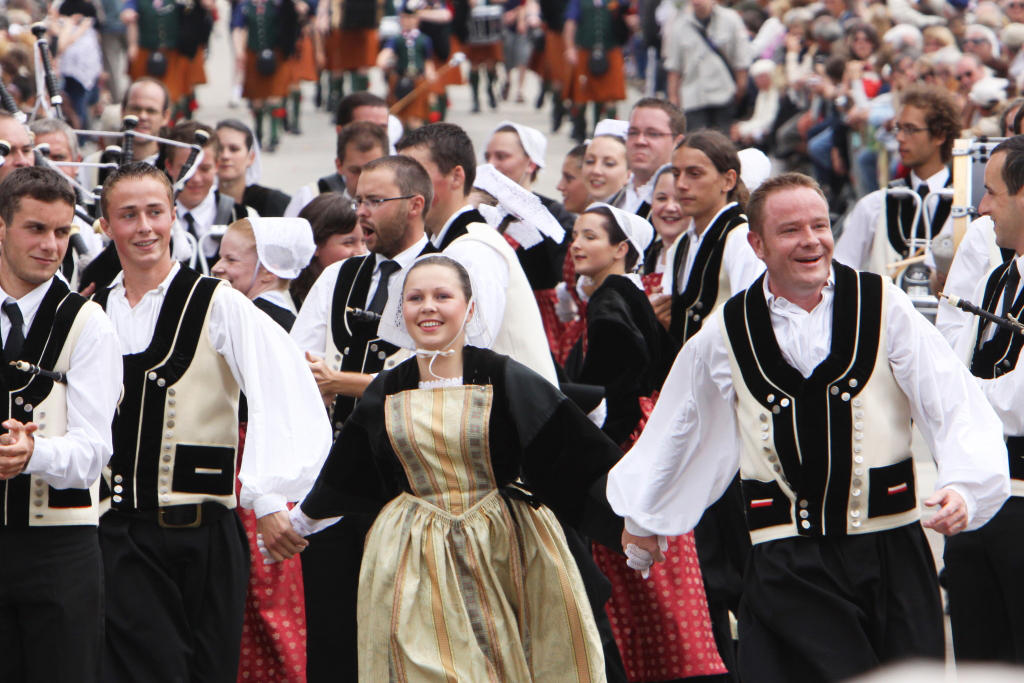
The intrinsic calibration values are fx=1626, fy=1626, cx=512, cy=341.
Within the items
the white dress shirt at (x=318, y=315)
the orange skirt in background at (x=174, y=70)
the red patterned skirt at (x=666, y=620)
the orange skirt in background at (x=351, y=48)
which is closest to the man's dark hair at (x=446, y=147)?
the white dress shirt at (x=318, y=315)

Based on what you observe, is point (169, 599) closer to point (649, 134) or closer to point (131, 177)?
point (131, 177)

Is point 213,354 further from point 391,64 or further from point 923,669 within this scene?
point 391,64

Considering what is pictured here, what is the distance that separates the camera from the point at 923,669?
133 cm

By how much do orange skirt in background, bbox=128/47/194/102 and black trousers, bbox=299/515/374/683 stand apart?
12163 millimetres

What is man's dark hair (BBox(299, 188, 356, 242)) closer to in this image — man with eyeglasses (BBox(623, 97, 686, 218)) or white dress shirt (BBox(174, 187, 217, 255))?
white dress shirt (BBox(174, 187, 217, 255))

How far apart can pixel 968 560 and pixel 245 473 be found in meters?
2.02

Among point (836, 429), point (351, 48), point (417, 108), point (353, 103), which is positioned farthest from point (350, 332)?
point (351, 48)

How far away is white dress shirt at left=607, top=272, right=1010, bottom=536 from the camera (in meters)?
3.86

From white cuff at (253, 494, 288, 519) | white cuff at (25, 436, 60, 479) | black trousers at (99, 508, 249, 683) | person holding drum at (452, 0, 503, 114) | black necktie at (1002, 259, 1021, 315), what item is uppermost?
person holding drum at (452, 0, 503, 114)

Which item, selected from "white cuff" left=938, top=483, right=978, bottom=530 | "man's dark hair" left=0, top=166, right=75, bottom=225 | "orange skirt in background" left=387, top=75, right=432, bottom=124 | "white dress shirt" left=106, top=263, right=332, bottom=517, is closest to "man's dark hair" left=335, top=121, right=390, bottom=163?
"white dress shirt" left=106, top=263, right=332, bottom=517

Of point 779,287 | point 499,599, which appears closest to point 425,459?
point 499,599

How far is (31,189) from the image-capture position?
14.3 ft

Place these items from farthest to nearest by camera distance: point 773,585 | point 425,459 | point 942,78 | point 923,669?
point 942,78
point 425,459
point 773,585
point 923,669

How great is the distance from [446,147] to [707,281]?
1.10 metres
